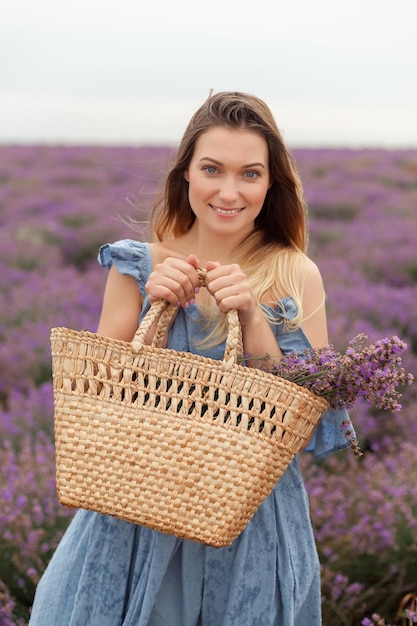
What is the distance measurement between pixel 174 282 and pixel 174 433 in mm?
328

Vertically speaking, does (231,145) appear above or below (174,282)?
above

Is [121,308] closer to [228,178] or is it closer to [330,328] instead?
[228,178]

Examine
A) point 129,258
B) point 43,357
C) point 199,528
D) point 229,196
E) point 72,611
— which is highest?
point 229,196

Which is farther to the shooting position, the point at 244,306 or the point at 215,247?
the point at 215,247

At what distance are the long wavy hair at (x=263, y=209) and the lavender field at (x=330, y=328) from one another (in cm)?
20

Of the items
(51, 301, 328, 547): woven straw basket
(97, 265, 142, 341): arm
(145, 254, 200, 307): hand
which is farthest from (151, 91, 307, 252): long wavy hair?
(51, 301, 328, 547): woven straw basket

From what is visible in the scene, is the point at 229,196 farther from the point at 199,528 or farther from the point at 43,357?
the point at 43,357

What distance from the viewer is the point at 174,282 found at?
181cm

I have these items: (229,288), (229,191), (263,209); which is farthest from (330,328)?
(229,288)

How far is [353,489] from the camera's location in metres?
3.51

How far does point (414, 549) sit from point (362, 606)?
0.29 m

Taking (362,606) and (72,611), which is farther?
(362,606)

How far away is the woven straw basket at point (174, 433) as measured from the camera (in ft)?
5.50

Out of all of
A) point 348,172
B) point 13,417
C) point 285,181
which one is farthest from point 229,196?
point 348,172
